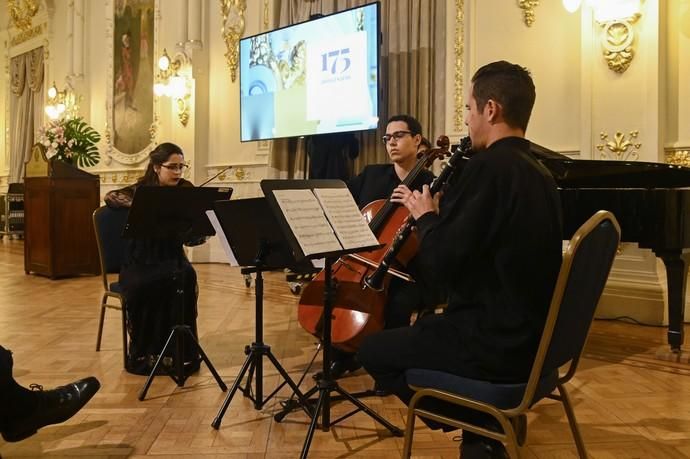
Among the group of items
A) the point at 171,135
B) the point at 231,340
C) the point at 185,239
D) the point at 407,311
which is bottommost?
the point at 231,340

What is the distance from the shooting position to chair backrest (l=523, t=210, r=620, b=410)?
135 cm

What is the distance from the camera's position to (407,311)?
9.16 ft

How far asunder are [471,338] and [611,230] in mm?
444

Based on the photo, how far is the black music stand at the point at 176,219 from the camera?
271 cm

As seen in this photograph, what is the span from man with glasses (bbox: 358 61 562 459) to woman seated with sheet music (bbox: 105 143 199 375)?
1873 millimetres

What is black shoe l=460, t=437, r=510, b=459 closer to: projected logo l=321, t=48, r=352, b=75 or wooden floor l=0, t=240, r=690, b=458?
wooden floor l=0, t=240, r=690, b=458

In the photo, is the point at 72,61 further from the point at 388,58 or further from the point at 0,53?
the point at 388,58

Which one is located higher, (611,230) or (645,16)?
(645,16)

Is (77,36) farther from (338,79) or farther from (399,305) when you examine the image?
(399,305)

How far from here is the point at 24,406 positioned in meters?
2.08

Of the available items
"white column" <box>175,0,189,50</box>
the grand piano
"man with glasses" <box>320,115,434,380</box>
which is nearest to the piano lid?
the grand piano

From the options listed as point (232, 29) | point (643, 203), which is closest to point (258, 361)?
point (643, 203)

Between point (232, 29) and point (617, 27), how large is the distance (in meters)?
5.16

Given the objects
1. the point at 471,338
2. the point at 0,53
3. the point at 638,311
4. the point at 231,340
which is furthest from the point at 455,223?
the point at 0,53
